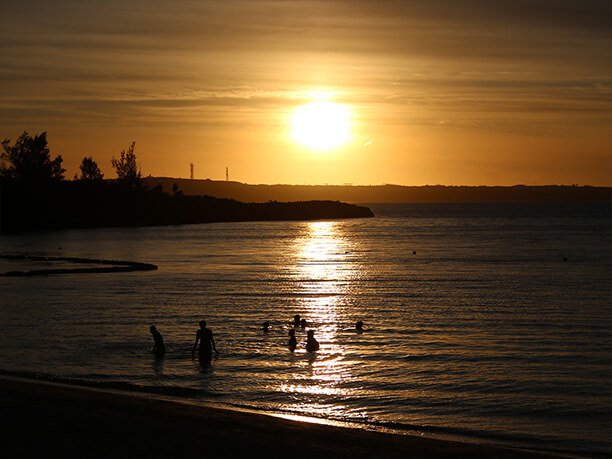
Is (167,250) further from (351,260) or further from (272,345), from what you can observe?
(272,345)

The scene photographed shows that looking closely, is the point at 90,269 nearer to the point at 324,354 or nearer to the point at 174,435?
the point at 324,354

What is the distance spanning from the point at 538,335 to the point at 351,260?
177ft

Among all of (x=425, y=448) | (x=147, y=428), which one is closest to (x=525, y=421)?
(x=425, y=448)

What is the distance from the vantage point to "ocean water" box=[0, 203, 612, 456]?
19.9 m

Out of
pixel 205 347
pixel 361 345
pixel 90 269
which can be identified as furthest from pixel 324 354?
pixel 90 269

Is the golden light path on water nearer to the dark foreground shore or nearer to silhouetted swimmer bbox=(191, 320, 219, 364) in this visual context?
silhouetted swimmer bbox=(191, 320, 219, 364)

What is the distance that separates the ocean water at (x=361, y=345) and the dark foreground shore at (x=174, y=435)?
2957 mm

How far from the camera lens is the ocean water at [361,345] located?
19.9 meters

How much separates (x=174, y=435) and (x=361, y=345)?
A: 16.4 metres

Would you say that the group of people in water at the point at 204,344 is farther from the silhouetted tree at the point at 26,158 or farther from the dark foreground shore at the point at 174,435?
the silhouetted tree at the point at 26,158

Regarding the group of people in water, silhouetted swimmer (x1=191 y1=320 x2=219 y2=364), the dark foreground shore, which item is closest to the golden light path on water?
the group of people in water

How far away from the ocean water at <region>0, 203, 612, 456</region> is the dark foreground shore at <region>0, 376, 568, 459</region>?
116 inches

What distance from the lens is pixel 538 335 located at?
33.0 m

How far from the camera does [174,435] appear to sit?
48.2 ft
